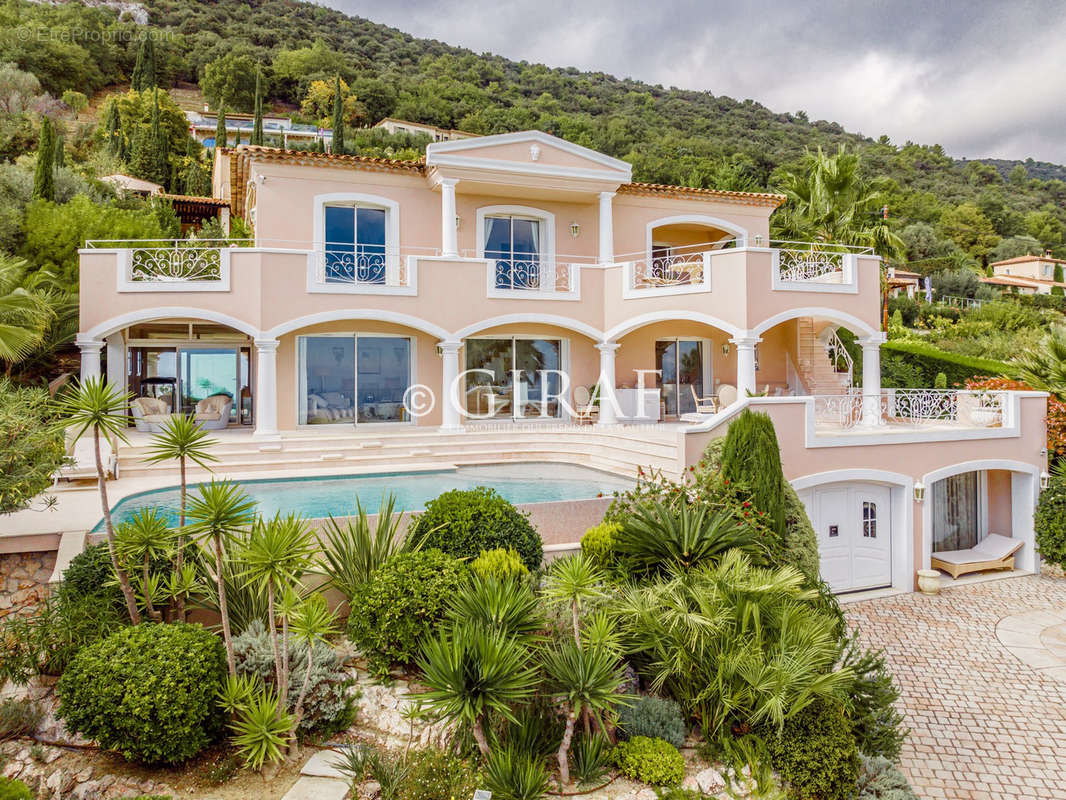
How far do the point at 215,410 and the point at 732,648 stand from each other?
1660 cm

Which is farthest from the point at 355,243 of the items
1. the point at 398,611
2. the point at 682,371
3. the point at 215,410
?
the point at 398,611

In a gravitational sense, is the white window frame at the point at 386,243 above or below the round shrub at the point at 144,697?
above

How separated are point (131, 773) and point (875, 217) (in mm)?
29033

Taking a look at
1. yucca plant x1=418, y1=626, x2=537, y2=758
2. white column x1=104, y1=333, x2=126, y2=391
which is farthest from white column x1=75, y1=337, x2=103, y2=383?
yucca plant x1=418, y1=626, x2=537, y2=758

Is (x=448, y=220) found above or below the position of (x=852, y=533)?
above

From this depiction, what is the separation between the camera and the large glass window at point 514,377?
19234mm

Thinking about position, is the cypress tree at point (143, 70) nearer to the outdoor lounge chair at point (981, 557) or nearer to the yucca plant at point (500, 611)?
the yucca plant at point (500, 611)

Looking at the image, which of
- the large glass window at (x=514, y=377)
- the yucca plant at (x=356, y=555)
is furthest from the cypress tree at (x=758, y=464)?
the large glass window at (x=514, y=377)

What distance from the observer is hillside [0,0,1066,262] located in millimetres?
52144

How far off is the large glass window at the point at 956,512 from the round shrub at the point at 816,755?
1163 cm

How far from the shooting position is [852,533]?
1419 cm

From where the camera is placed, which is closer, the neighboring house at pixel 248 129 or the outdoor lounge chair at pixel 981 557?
the outdoor lounge chair at pixel 981 557

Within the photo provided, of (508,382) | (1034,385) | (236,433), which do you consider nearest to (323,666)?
(236,433)

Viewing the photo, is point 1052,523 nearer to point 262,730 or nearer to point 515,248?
point 515,248
